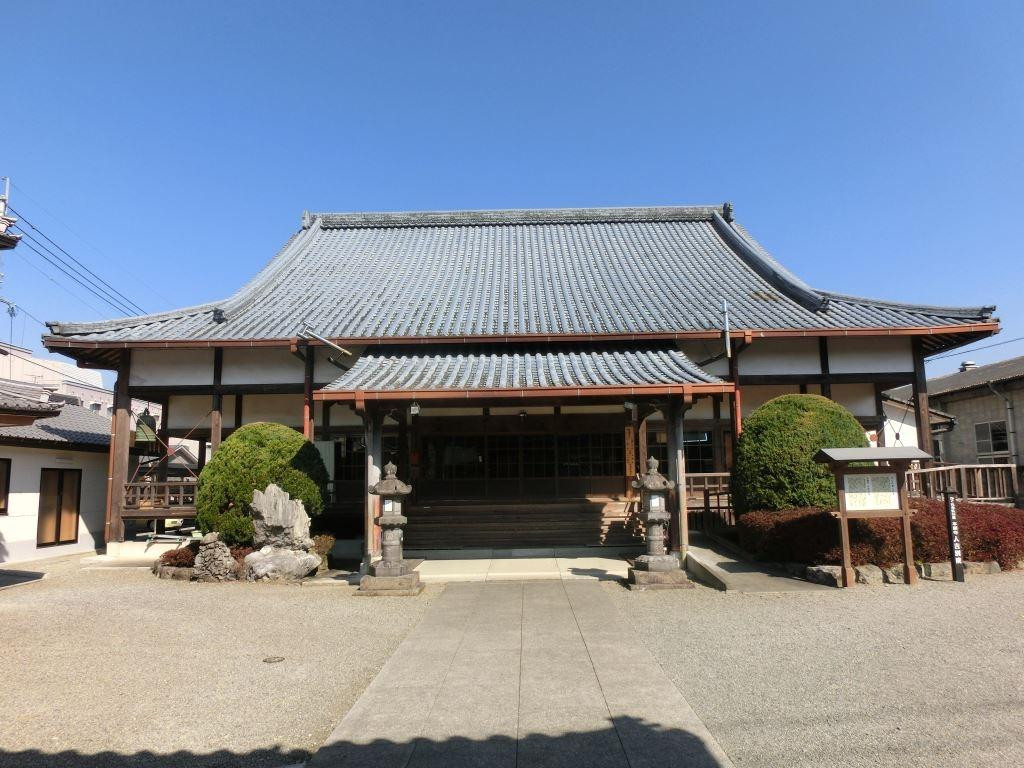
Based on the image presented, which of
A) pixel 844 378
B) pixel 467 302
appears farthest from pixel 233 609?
pixel 844 378

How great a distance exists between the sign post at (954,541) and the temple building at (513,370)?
353cm

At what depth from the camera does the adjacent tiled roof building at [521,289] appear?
1330 centimetres

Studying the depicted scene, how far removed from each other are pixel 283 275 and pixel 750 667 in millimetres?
15664

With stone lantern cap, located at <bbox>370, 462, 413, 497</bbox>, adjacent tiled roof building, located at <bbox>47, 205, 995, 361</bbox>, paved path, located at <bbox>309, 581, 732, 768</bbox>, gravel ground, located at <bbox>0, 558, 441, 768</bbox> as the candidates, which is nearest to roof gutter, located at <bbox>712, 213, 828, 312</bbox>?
adjacent tiled roof building, located at <bbox>47, 205, 995, 361</bbox>

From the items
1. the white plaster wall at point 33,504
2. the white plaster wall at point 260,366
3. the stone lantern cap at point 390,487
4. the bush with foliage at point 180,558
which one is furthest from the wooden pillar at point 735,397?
the white plaster wall at point 33,504

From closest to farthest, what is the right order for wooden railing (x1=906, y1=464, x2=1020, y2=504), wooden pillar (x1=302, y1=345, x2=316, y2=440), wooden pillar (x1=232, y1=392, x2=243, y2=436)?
1. wooden railing (x1=906, y1=464, x2=1020, y2=504)
2. wooden pillar (x1=302, y1=345, x2=316, y2=440)
3. wooden pillar (x1=232, y1=392, x2=243, y2=436)

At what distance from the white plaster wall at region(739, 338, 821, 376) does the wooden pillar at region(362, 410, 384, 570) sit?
8047 mm

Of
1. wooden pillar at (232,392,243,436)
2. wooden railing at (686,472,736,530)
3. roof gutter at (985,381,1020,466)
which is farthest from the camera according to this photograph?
roof gutter at (985,381,1020,466)

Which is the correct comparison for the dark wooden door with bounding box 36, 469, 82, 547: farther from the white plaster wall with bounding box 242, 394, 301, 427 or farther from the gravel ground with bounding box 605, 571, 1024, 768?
the gravel ground with bounding box 605, 571, 1024, 768

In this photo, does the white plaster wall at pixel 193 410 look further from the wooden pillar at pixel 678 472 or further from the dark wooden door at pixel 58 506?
the wooden pillar at pixel 678 472

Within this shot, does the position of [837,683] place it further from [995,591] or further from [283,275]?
[283,275]

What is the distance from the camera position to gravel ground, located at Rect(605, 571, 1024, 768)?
416 cm

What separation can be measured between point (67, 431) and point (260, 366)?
24.2ft

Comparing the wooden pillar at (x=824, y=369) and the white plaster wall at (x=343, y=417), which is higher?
the wooden pillar at (x=824, y=369)
